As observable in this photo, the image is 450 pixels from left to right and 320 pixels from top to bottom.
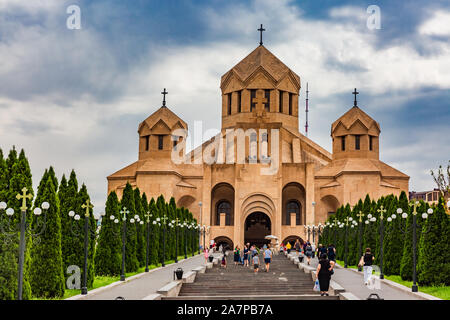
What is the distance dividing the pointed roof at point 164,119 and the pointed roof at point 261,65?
8324 mm

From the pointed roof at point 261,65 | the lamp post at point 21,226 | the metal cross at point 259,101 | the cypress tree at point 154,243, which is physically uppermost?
the pointed roof at point 261,65

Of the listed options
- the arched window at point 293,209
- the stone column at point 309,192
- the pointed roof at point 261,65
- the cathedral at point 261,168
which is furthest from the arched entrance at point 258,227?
the pointed roof at point 261,65

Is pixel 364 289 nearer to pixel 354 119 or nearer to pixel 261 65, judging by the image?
pixel 354 119

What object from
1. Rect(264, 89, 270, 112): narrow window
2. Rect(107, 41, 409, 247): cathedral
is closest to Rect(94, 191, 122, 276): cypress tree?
Rect(107, 41, 409, 247): cathedral

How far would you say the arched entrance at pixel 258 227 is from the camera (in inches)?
2132

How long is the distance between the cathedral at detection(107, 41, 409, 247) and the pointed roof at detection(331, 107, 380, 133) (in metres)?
0.10

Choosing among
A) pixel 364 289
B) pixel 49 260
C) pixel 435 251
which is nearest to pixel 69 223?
pixel 49 260

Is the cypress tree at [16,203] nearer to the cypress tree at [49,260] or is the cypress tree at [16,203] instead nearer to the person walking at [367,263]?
the cypress tree at [49,260]

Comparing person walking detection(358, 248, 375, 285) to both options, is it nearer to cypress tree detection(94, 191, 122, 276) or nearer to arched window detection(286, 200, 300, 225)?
cypress tree detection(94, 191, 122, 276)

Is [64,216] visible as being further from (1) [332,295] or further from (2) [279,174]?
(2) [279,174]

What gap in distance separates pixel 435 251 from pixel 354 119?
108 ft

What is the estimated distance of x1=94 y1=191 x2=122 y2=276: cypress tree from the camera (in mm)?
20516
